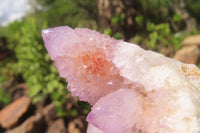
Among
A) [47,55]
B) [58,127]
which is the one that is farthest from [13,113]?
[47,55]

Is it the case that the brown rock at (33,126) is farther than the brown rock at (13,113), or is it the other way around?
the brown rock at (13,113)

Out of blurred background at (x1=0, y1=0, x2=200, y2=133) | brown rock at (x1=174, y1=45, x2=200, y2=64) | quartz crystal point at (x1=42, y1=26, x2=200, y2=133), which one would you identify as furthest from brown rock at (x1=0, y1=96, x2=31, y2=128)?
quartz crystal point at (x1=42, y1=26, x2=200, y2=133)

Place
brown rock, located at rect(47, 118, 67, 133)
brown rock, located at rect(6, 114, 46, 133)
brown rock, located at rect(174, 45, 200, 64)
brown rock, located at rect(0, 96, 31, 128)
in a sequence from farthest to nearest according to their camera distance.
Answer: brown rock, located at rect(0, 96, 31, 128) → brown rock, located at rect(174, 45, 200, 64) → brown rock, located at rect(6, 114, 46, 133) → brown rock, located at rect(47, 118, 67, 133)

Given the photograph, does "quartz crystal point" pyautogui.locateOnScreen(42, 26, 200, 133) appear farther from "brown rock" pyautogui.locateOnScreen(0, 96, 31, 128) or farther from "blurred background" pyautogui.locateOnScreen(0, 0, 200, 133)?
"brown rock" pyautogui.locateOnScreen(0, 96, 31, 128)

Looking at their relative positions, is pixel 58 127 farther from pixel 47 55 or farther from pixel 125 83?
pixel 125 83

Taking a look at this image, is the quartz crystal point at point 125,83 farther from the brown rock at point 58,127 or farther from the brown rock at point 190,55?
the brown rock at point 190,55

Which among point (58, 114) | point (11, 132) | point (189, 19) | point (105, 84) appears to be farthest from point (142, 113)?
point (189, 19)

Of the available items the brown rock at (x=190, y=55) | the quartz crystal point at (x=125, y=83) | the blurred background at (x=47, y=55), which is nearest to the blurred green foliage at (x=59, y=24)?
the blurred background at (x=47, y=55)
